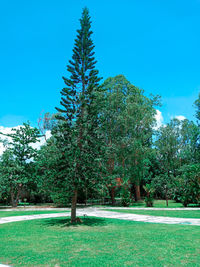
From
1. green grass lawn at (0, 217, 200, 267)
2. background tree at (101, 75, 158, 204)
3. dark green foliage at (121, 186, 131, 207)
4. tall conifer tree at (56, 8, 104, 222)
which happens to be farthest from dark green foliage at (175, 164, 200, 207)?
green grass lawn at (0, 217, 200, 267)

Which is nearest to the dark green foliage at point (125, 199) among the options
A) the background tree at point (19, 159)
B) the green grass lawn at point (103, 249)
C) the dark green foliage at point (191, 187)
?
the dark green foliage at point (191, 187)

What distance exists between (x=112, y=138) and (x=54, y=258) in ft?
56.0

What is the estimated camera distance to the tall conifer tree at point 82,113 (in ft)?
32.6

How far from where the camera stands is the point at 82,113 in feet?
35.1

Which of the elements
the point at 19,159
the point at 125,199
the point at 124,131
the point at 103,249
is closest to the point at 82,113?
the point at 103,249

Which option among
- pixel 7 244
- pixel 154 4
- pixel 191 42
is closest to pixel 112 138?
pixel 191 42

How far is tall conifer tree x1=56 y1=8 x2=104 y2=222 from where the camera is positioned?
9930 millimetres

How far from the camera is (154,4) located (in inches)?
462

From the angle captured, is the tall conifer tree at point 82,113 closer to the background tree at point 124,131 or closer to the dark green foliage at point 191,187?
the background tree at point 124,131

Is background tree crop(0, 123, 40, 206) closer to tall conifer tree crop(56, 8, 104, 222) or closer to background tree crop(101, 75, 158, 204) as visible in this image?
background tree crop(101, 75, 158, 204)

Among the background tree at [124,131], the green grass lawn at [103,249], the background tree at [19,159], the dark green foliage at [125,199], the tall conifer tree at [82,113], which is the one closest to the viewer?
the green grass lawn at [103,249]

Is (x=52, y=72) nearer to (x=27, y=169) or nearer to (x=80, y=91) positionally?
(x=80, y=91)

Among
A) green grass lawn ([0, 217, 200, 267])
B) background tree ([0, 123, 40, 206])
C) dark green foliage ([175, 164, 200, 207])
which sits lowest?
green grass lawn ([0, 217, 200, 267])

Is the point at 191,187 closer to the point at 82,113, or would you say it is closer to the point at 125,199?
the point at 125,199
